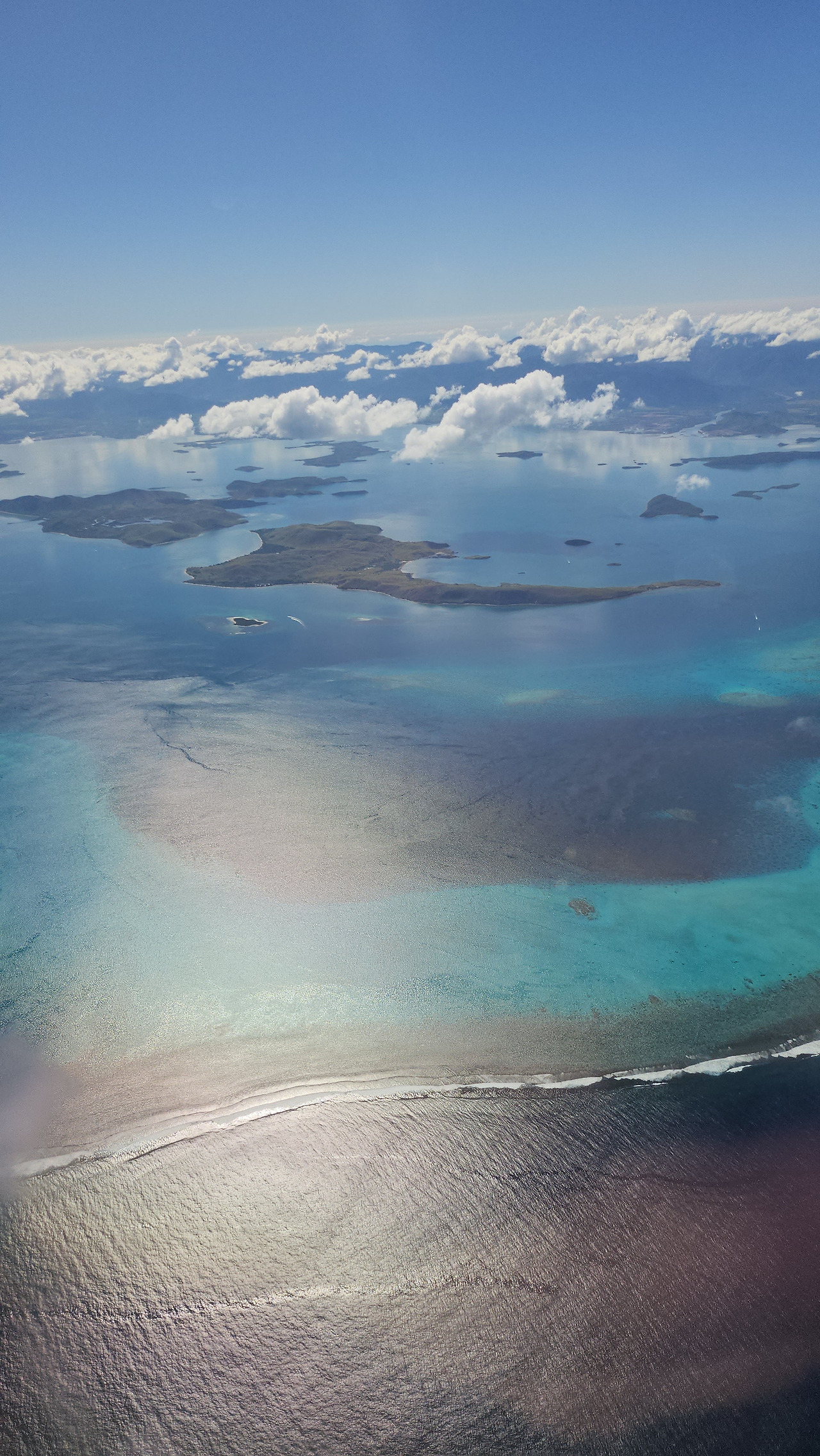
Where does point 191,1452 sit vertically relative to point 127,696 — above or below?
below

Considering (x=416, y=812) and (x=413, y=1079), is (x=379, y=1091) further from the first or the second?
(x=416, y=812)

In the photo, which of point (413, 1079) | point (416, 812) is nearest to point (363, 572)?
point (416, 812)

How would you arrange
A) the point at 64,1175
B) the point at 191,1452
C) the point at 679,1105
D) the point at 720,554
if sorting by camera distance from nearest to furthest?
the point at 191,1452 → the point at 64,1175 → the point at 679,1105 → the point at 720,554

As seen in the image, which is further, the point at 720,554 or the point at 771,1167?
the point at 720,554

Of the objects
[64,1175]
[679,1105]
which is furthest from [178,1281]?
[679,1105]

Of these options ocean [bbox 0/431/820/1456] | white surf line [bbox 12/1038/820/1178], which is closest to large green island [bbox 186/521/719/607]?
ocean [bbox 0/431/820/1456]

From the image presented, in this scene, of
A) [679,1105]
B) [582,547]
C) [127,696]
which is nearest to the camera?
[679,1105]

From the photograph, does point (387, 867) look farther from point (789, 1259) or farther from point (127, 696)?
point (127, 696)
